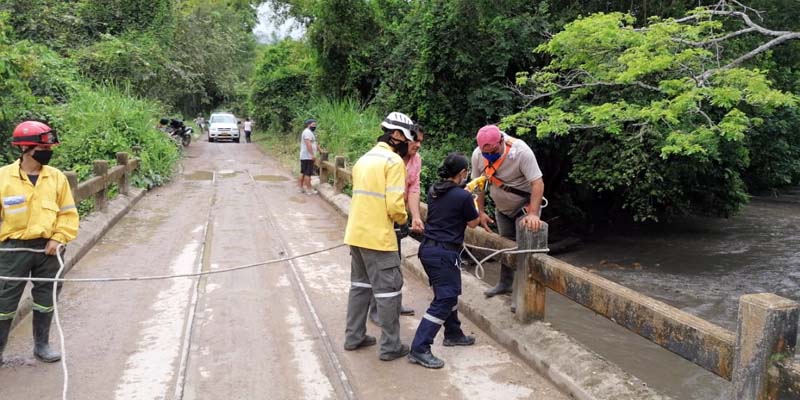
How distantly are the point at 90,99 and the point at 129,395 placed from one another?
12852mm

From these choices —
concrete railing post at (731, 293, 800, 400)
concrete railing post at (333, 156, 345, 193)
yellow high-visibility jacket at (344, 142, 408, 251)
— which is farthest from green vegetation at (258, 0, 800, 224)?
concrete railing post at (731, 293, 800, 400)

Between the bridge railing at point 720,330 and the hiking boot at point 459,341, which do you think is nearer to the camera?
the bridge railing at point 720,330

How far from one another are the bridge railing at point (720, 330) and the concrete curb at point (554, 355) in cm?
41

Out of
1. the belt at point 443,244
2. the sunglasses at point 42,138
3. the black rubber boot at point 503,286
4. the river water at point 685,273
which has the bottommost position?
the river water at point 685,273

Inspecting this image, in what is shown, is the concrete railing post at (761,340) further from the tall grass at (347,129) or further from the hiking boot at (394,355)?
the tall grass at (347,129)

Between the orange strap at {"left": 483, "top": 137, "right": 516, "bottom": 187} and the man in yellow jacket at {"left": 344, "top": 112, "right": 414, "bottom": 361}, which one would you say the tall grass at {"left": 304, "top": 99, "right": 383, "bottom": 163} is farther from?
the man in yellow jacket at {"left": 344, "top": 112, "right": 414, "bottom": 361}

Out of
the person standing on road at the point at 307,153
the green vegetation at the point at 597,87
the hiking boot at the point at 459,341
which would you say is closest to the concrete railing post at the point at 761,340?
the hiking boot at the point at 459,341

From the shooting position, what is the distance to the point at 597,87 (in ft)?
40.7

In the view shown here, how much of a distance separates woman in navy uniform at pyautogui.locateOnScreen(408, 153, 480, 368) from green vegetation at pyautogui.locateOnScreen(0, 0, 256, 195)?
8247 millimetres

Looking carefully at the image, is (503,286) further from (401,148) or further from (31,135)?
(31,135)

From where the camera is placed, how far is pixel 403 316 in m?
5.68

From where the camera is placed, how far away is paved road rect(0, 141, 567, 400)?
4.14m

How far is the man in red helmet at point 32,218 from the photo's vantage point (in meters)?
4.13

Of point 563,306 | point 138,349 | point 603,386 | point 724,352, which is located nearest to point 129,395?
point 138,349
